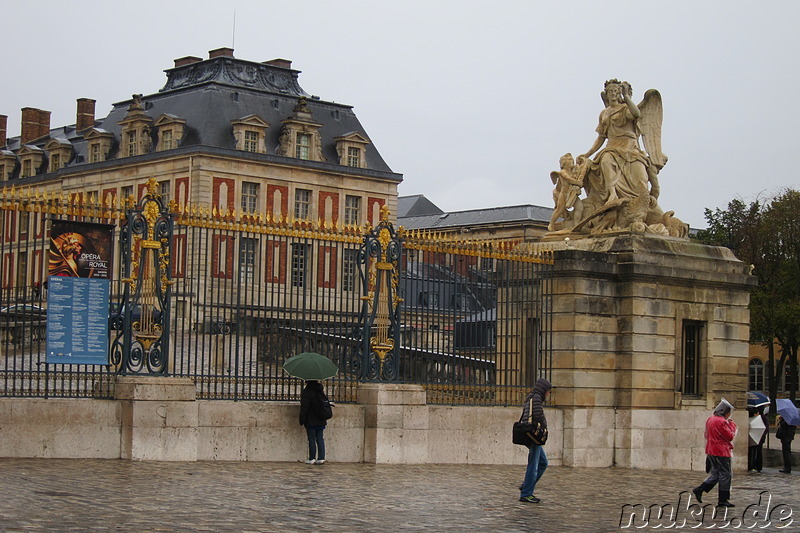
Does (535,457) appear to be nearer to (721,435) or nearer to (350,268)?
(721,435)

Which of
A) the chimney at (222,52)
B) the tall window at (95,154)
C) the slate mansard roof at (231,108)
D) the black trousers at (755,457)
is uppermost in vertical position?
the chimney at (222,52)

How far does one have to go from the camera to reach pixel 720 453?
1781 centimetres

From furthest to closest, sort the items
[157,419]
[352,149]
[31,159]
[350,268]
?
[31,159], [352,149], [350,268], [157,419]

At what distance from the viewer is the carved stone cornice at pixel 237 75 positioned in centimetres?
7175

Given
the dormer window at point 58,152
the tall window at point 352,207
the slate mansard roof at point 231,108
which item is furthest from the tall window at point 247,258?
the dormer window at point 58,152

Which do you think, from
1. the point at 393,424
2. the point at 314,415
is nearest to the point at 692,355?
the point at 393,424

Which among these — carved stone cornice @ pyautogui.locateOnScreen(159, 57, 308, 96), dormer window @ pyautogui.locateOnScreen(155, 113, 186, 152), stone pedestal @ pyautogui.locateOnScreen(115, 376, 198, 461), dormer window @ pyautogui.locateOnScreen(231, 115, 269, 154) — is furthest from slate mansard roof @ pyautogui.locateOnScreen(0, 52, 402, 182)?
stone pedestal @ pyautogui.locateOnScreen(115, 376, 198, 461)

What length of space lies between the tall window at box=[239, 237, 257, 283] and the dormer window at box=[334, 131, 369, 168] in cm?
5366

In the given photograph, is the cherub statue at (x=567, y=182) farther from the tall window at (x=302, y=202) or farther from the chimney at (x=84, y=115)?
the chimney at (x=84, y=115)

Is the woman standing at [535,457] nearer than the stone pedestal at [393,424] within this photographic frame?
Yes

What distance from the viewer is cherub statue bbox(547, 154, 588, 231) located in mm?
24719

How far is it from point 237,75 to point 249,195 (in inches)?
271

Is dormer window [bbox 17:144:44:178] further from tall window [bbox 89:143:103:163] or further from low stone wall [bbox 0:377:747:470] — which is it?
low stone wall [bbox 0:377:747:470]

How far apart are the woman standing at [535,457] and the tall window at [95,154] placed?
59.3 meters
